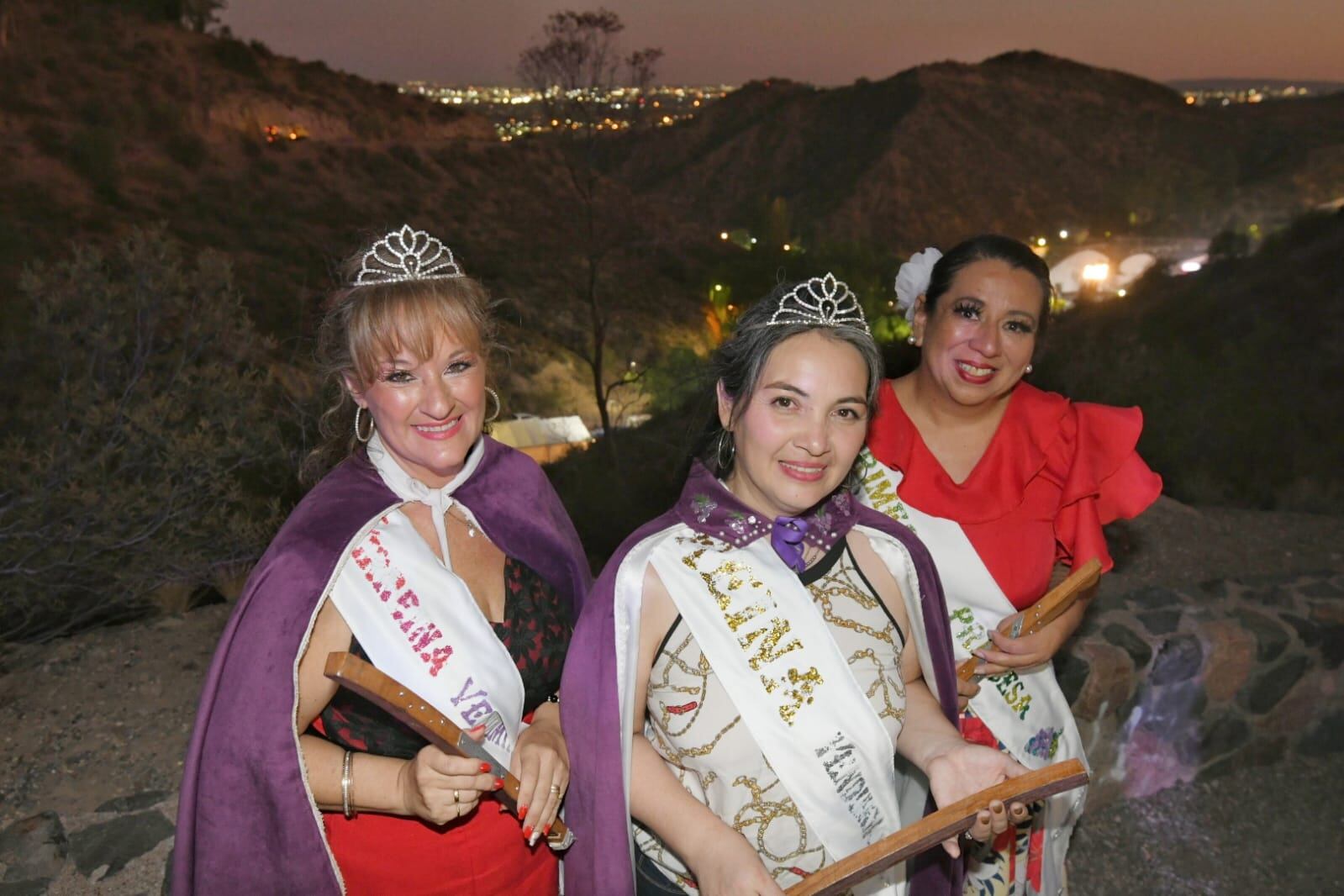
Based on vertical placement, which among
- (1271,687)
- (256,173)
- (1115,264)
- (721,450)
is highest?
(256,173)

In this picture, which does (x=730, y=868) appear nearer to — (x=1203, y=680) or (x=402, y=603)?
(x=402, y=603)

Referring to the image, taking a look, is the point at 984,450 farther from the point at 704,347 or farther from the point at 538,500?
the point at 704,347

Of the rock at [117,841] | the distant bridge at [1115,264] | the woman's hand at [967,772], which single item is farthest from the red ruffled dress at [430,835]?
the distant bridge at [1115,264]

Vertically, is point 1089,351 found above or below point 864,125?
below

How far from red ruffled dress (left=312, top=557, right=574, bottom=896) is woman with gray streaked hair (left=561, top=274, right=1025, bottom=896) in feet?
0.55

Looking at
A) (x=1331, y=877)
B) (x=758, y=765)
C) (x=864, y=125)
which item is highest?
(x=864, y=125)

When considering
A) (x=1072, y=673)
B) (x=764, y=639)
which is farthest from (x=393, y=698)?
(x=1072, y=673)

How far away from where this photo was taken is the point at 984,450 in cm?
266

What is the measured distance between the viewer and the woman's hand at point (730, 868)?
1.74 metres

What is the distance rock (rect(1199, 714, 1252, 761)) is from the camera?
4.27 metres

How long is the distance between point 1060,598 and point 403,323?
1584 mm

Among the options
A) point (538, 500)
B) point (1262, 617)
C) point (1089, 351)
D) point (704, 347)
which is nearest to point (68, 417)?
point (538, 500)

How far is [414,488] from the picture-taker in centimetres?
212

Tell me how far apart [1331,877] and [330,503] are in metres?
4.12
